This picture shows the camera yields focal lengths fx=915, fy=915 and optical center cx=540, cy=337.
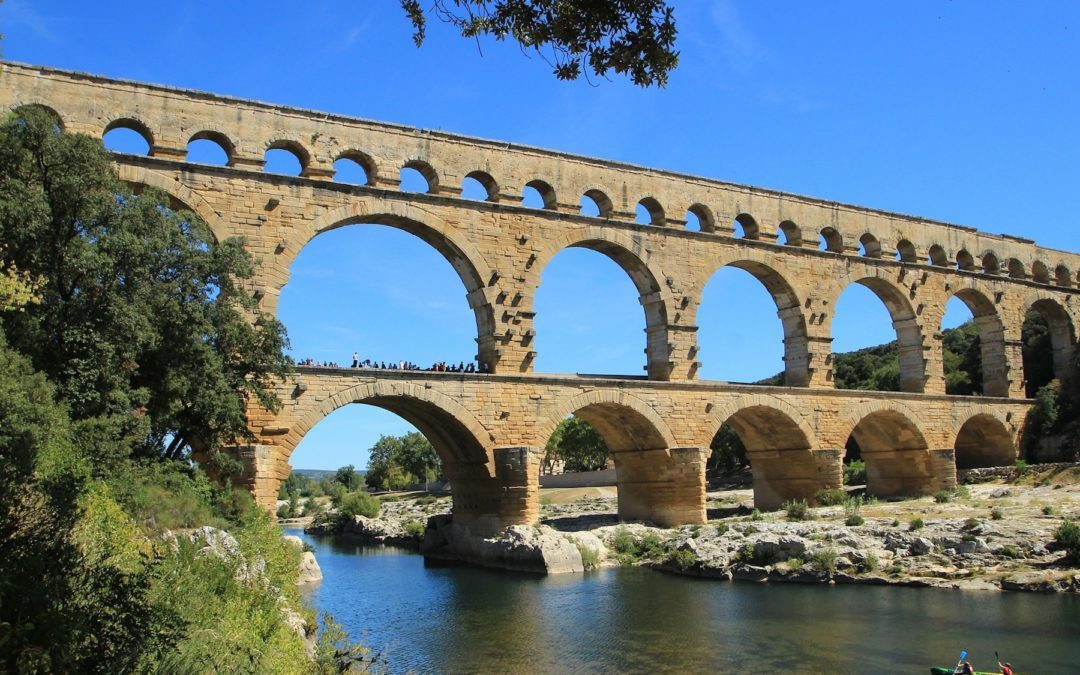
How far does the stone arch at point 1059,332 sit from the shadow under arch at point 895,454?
9.79 meters

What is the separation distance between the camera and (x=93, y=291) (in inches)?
551

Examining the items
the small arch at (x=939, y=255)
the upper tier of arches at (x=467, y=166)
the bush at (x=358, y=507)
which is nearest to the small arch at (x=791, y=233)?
the upper tier of arches at (x=467, y=166)

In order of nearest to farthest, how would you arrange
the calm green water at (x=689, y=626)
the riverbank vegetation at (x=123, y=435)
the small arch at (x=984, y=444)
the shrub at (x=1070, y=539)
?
the riverbank vegetation at (x=123, y=435) < the calm green water at (x=689, y=626) < the shrub at (x=1070, y=539) < the small arch at (x=984, y=444)

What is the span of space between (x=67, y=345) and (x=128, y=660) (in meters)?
8.76

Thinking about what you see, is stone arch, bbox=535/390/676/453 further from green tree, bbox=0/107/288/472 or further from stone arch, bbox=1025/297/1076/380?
stone arch, bbox=1025/297/1076/380

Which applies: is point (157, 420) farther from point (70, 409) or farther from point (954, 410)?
point (954, 410)

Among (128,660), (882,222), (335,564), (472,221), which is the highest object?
(882,222)

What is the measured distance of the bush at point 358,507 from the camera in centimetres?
Result: 3909

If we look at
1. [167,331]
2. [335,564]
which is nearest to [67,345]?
[167,331]

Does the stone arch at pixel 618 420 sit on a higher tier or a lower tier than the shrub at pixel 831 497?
higher

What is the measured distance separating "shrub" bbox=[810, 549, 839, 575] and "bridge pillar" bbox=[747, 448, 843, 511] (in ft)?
23.7

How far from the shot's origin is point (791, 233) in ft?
91.6

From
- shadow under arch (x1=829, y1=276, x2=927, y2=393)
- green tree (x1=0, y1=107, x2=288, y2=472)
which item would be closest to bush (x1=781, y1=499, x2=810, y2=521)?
shadow under arch (x1=829, y1=276, x2=927, y2=393)

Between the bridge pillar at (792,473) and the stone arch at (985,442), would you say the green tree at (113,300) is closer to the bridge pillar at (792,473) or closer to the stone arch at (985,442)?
the bridge pillar at (792,473)
